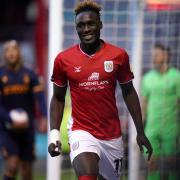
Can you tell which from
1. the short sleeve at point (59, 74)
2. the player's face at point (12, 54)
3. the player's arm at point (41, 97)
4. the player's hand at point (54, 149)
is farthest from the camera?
the player's arm at point (41, 97)

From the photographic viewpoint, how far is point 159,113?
35.9 ft

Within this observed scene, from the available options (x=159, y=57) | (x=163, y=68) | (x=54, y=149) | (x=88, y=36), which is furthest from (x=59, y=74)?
(x=163, y=68)

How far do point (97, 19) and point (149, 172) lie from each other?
3251mm

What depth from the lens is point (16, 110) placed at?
36.1 feet

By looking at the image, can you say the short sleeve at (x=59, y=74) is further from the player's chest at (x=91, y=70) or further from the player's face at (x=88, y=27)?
the player's face at (x=88, y=27)

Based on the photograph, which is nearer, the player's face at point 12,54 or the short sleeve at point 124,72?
the short sleeve at point 124,72

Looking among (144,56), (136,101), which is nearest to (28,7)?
(144,56)

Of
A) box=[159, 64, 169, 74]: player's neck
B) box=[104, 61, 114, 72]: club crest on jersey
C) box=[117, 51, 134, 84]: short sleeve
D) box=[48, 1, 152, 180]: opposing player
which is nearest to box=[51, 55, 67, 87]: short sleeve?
box=[48, 1, 152, 180]: opposing player

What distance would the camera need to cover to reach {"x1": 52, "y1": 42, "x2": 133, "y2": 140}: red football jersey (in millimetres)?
7863

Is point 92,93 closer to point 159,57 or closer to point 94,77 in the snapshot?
point 94,77

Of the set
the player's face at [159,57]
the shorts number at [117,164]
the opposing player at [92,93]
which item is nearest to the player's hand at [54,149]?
the opposing player at [92,93]

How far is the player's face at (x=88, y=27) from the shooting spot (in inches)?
309

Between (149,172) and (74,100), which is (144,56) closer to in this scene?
(149,172)

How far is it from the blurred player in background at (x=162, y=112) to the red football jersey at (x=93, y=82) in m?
2.72
